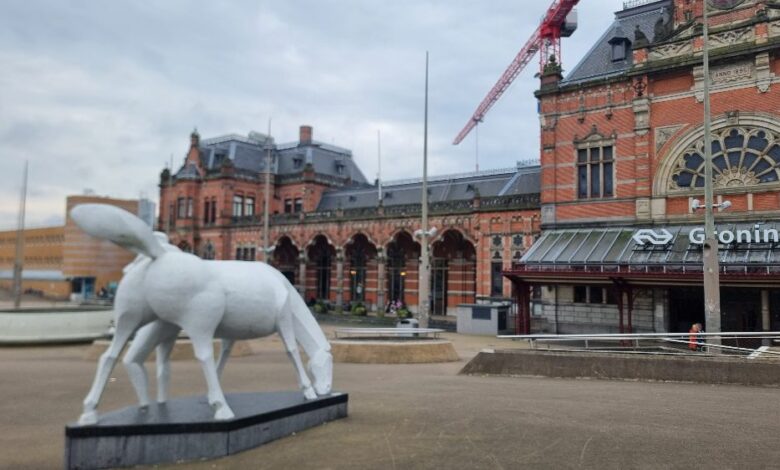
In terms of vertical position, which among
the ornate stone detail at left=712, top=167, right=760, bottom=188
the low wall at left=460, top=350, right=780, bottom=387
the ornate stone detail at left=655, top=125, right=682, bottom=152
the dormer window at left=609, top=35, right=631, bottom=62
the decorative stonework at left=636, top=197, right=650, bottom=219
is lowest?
the low wall at left=460, top=350, right=780, bottom=387

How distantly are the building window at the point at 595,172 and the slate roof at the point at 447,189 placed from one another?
239 inches

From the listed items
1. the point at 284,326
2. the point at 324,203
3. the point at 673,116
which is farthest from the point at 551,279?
the point at 324,203

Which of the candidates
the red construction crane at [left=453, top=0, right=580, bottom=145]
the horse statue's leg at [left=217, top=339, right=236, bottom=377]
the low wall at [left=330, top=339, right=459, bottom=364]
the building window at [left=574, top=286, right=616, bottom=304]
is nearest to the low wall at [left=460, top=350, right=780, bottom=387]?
the low wall at [left=330, top=339, right=459, bottom=364]

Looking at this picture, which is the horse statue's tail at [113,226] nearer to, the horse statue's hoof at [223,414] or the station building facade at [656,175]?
the horse statue's hoof at [223,414]

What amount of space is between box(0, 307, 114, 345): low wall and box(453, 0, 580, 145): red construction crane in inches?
1313

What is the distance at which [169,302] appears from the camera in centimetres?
648

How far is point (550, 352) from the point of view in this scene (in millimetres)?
13531

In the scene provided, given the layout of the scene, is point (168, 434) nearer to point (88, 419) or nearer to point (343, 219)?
point (88, 419)

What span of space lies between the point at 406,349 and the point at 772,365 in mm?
9435

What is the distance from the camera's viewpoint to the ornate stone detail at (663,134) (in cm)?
2467

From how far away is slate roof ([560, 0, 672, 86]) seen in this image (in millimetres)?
27453

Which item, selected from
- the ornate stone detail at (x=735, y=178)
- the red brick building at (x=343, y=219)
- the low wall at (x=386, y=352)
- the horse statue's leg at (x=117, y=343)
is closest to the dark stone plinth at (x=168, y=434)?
the horse statue's leg at (x=117, y=343)

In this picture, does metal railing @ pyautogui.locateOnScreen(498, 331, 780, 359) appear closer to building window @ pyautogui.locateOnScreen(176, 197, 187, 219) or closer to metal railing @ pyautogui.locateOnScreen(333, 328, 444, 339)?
metal railing @ pyautogui.locateOnScreen(333, 328, 444, 339)

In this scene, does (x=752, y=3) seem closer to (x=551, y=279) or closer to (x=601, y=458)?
(x=551, y=279)
